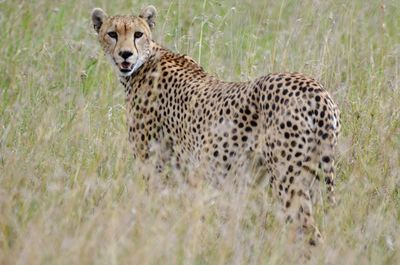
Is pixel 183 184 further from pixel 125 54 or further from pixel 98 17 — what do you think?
pixel 98 17

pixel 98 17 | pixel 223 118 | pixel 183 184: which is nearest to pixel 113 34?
pixel 98 17

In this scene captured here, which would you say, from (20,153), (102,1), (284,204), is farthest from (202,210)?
(102,1)

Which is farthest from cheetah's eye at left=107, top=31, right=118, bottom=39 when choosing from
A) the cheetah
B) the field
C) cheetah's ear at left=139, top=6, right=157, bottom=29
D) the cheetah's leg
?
the cheetah's leg

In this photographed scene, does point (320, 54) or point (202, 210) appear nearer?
point (202, 210)

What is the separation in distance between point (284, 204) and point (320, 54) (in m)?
2.07

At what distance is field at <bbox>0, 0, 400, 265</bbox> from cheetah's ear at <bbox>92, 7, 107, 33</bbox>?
430 mm

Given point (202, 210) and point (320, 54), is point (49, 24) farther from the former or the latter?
point (202, 210)

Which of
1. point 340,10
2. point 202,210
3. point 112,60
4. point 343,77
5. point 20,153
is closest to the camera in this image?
point 202,210

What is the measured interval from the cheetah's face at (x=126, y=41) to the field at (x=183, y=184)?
1.04 ft

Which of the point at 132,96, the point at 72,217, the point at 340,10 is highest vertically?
the point at 340,10

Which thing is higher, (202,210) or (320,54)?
(320,54)

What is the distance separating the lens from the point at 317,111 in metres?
4.41

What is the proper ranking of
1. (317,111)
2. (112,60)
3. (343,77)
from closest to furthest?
(317,111)
(112,60)
(343,77)

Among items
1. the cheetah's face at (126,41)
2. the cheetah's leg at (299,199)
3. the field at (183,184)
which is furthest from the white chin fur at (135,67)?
the cheetah's leg at (299,199)
